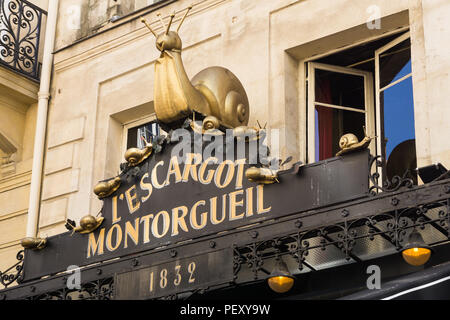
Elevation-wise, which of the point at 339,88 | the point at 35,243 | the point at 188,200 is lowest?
the point at 35,243

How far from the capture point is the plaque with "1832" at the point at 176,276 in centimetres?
978

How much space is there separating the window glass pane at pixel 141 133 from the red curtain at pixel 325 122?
2436 mm

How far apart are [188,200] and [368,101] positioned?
2.51 m

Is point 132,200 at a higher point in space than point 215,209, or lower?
higher

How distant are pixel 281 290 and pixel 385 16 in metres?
3.45

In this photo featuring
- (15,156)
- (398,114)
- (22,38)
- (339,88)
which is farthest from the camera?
(22,38)

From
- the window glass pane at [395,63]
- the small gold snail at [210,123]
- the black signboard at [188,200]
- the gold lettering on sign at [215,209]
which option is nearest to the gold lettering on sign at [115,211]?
the black signboard at [188,200]

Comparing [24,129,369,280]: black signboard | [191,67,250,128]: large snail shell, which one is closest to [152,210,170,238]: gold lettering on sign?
[24,129,369,280]: black signboard

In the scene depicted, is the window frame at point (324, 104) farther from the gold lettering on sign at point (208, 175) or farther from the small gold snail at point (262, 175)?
the small gold snail at point (262, 175)

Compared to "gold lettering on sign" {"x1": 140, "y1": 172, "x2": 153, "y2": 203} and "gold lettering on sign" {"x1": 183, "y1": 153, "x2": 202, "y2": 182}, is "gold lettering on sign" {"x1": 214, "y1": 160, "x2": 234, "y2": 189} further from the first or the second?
"gold lettering on sign" {"x1": 140, "y1": 172, "x2": 153, "y2": 203}

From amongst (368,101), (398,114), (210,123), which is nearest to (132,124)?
(210,123)

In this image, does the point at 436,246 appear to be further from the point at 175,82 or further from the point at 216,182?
the point at 175,82

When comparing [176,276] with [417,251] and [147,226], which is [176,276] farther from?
[417,251]

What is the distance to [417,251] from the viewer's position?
8.71 metres
